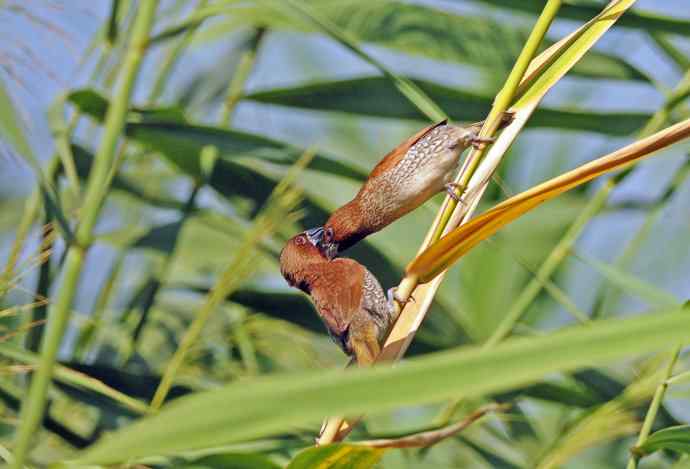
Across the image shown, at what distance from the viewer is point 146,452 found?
1.93ft

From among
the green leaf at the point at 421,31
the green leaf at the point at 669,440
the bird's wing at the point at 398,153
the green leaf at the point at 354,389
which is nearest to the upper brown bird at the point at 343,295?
the bird's wing at the point at 398,153

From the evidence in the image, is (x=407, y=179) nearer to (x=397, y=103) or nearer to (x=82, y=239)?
(x=397, y=103)

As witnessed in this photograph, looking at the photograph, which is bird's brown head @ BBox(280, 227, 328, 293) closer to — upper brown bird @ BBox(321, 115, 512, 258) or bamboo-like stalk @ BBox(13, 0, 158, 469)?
upper brown bird @ BBox(321, 115, 512, 258)

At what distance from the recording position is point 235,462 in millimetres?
1100

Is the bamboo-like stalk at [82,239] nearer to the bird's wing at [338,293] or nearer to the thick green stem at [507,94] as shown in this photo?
the thick green stem at [507,94]

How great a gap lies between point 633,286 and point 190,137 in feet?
2.41

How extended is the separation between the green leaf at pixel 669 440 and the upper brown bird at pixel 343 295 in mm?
363

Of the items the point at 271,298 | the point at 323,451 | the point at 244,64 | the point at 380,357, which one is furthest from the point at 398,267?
the point at 323,451

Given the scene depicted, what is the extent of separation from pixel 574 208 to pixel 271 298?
91cm

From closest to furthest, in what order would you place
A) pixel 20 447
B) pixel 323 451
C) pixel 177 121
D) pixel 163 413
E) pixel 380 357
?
pixel 163 413 < pixel 20 447 < pixel 323 451 < pixel 380 357 < pixel 177 121

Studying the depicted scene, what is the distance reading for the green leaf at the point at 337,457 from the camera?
0.91m

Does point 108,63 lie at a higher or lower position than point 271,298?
higher

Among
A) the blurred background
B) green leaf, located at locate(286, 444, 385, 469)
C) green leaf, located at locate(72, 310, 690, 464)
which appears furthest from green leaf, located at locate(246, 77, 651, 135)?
green leaf, located at locate(72, 310, 690, 464)

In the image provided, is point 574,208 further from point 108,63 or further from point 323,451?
point 323,451
